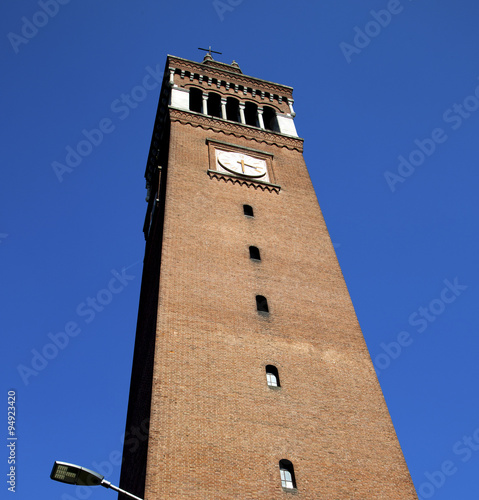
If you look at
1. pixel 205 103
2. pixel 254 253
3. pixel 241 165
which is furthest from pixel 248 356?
pixel 205 103

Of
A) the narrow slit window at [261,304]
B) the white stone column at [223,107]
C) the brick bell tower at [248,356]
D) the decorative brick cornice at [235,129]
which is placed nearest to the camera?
the brick bell tower at [248,356]

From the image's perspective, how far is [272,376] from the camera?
17.0m

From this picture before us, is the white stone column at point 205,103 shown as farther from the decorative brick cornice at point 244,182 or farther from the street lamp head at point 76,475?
the street lamp head at point 76,475

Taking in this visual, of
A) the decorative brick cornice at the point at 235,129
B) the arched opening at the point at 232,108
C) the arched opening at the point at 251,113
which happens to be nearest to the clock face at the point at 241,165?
the decorative brick cornice at the point at 235,129

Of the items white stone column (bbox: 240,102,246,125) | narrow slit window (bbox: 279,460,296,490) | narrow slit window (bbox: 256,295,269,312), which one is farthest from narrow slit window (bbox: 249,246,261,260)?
white stone column (bbox: 240,102,246,125)

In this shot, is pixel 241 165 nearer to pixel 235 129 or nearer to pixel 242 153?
pixel 242 153

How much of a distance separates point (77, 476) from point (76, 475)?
26mm

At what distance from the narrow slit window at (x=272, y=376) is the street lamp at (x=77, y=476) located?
7.19 meters

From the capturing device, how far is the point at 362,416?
16.6 meters

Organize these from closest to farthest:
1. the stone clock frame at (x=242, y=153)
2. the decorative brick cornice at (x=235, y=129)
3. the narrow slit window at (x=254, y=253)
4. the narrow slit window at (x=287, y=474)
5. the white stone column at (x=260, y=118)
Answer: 1. the narrow slit window at (x=287, y=474)
2. the narrow slit window at (x=254, y=253)
3. the stone clock frame at (x=242, y=153)
4. the decorative brick cornice at (x=235, y=129)
5. the white stone column at (x=260, y=118)

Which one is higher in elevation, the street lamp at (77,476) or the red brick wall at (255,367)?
the red brick wall at (255,367)

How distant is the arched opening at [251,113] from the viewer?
32.7m

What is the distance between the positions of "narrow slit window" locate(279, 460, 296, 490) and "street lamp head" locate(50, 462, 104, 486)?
18.0ft

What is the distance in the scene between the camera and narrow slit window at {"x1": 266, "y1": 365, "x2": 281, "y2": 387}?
55.2 ft
